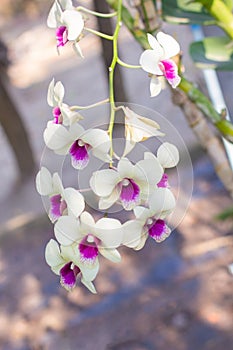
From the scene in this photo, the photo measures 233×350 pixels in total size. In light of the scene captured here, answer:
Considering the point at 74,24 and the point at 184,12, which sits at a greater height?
the point at 74,24

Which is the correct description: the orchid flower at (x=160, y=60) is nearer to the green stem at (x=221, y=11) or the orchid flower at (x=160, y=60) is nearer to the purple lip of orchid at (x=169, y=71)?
the purple lip of orchid at (x=169, y=71)

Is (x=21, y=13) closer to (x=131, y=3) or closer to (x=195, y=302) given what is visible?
(x=195, y=302)

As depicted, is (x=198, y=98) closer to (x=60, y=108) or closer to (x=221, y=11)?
(x=221, y=11)

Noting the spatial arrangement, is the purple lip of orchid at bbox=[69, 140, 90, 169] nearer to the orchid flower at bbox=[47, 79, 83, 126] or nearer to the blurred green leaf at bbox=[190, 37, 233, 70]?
the orchid flower at bbox=[47, 79, 83, 126]

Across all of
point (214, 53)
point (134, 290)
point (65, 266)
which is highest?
point (65, 266)

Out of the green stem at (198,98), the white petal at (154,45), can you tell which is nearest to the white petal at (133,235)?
the white petal at (154,45)

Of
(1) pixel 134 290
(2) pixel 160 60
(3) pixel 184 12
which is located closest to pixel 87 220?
(2) pixel 160 60

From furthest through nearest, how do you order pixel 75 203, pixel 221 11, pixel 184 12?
pixel 184 12, pixel 221 11, pixel 75 203

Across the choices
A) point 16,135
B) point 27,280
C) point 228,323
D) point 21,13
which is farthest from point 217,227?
point 21,13

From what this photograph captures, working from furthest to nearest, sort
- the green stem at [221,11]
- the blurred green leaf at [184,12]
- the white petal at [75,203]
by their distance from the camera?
1. the blurred green leaf at [184,12]
2. the green stem at [221,11]
3. the white petal at [75,203]
